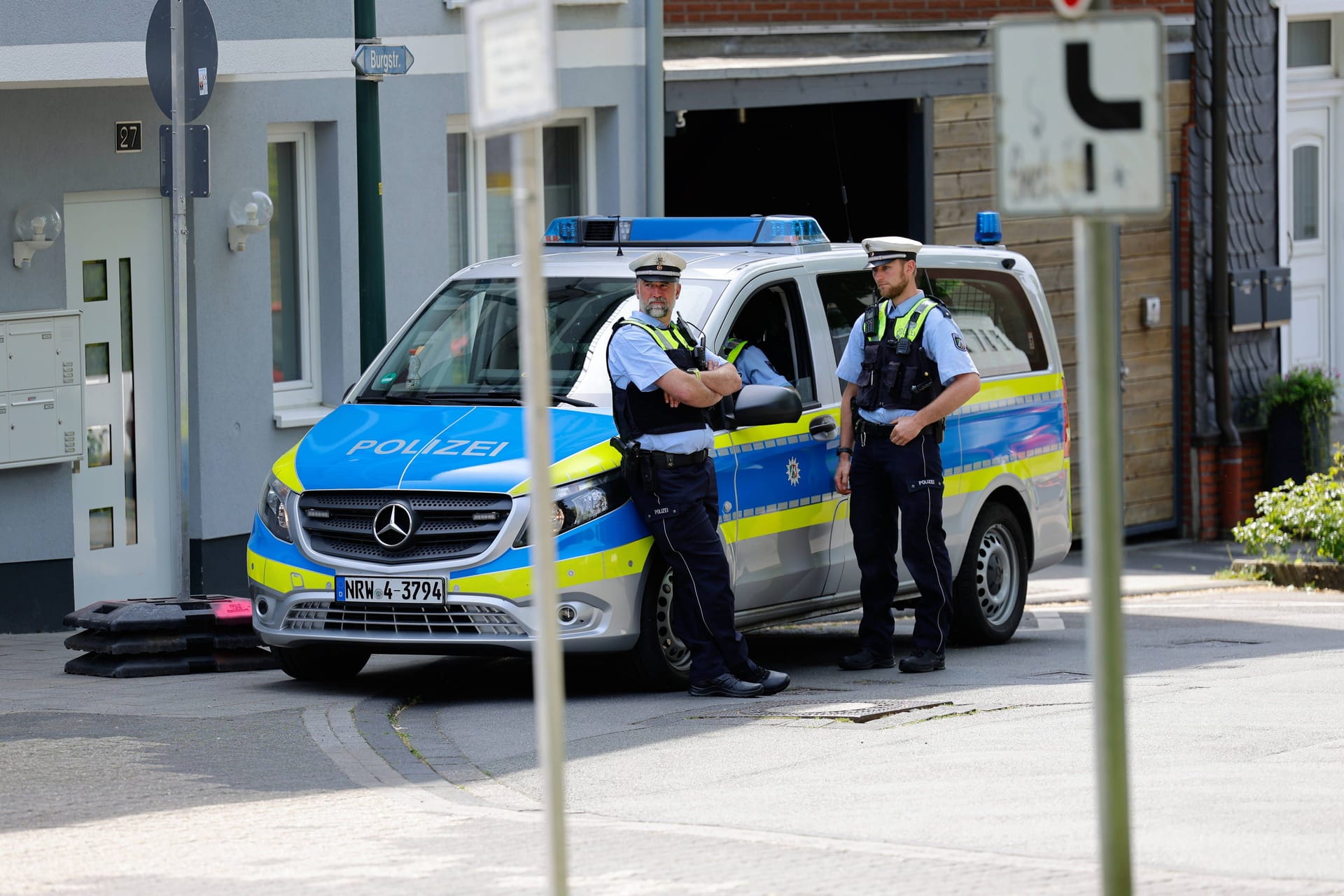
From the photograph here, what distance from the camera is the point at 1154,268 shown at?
18.1 m

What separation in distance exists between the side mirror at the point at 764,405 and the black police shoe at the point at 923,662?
4.86 feet

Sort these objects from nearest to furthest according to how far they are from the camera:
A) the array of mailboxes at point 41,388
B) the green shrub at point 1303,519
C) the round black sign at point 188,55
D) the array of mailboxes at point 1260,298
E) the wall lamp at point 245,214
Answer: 1. the round black sign at point 188,55
2. the array of mailboxes at point 41,388
3. the wall lamp at point 245,214
4. the green shrub at point 1303,519
5. the array of mailboxes at point 1260,298

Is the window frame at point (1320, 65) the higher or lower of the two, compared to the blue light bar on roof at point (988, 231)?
higher

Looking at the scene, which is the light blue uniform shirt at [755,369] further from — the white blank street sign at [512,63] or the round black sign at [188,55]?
the white blank street sign at [512,63]

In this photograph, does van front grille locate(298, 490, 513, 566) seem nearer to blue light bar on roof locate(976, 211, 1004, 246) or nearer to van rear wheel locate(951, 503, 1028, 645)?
A: van rear wheel locate(951, 503, 1028, 645)

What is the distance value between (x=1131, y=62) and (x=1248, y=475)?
1497cm

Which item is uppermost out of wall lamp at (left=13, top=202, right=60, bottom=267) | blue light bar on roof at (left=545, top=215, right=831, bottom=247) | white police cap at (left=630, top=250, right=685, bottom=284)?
wall lamp at (left=13, top=202, right=60, bottom=267)

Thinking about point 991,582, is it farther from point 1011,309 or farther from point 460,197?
point 460,197

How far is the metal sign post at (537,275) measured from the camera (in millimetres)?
4457

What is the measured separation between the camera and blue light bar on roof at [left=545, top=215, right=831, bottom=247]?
10484 millimetres

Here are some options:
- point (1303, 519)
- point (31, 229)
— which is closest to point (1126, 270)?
point (1303, 519)

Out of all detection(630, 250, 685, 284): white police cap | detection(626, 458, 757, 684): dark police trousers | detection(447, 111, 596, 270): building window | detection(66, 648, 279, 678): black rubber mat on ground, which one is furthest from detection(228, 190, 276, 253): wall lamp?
detection(626, 458, 757, 684): dark police trousers

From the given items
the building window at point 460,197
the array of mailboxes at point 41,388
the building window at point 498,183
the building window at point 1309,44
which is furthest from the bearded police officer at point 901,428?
the building window at point 1309,44

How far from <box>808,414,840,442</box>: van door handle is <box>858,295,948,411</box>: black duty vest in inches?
12.2
